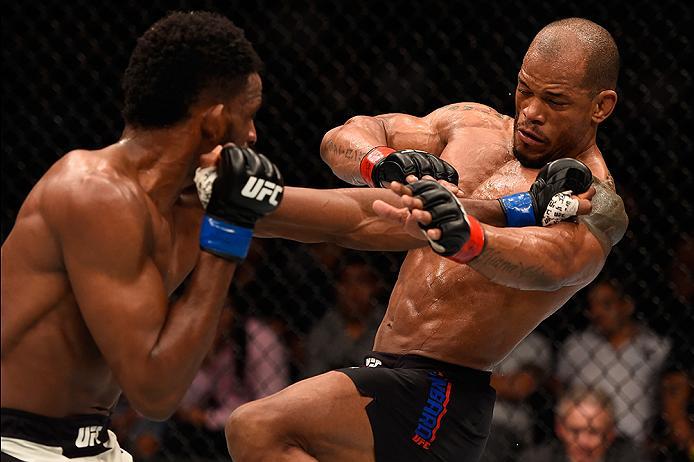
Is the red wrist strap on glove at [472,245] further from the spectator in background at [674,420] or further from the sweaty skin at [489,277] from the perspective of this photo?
the spectator in background at [674,420]

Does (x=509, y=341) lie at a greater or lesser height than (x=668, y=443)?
greater

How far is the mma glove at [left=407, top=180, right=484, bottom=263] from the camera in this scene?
1822 mm

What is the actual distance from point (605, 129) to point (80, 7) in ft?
6.01

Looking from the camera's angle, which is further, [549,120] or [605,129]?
[605,129]

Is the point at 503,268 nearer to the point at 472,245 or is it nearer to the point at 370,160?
the point at 472,245

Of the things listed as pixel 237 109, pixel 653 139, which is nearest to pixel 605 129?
pixel 653 139

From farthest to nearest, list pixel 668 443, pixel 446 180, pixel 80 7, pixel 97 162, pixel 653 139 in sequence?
pixel 80 7
pixel 653 139
pixel 668 443
pixel 446 180
pixel 97 162

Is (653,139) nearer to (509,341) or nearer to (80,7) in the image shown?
(509,341)

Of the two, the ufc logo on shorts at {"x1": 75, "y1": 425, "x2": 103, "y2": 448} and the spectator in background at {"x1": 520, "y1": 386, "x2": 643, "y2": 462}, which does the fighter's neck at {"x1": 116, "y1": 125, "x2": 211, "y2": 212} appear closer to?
the ufc logo on shorts at {"x1": 75, "y1": 425, "x2": 103, "y2": 448}

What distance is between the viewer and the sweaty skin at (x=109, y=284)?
5.13 feet

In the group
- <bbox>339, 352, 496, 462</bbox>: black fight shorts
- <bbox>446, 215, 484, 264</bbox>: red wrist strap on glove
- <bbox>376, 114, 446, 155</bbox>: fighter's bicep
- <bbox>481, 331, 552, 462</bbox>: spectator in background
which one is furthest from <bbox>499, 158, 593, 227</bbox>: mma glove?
<bbox>481, 331, 552, 462</bbox>: spectator in background

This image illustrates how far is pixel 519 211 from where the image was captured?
212 cm

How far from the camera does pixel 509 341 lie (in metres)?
2.25

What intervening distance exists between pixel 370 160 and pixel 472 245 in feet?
1.75
